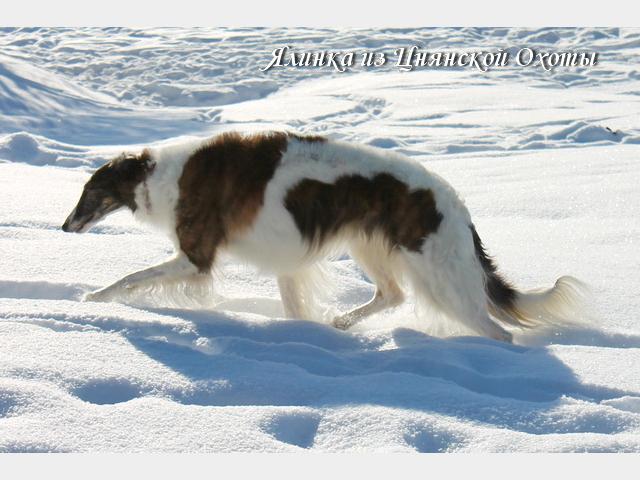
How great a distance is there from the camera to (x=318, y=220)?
4480 mm

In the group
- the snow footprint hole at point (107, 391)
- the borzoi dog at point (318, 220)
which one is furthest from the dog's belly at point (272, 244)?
the snow footprint hole at point (107, 391)

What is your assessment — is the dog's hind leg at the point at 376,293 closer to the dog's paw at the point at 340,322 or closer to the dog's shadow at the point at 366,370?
the dog's paw at the point at 340,322

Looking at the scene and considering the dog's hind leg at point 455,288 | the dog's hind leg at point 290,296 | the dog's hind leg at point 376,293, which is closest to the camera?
the dog's hind leg at point 455,288

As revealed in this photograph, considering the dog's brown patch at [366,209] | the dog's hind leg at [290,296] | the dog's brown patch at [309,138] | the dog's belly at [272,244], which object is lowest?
the dog's hind leg at [290,296]

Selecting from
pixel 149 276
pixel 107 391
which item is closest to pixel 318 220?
pixel 149 276

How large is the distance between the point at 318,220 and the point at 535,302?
1.20 m

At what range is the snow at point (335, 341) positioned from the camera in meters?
3.00

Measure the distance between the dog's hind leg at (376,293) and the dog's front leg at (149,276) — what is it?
→ 85 centimetres

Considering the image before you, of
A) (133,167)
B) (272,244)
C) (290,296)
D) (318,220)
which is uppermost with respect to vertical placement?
(133,167)

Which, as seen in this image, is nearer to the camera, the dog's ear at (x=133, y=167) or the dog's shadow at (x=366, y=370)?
the dog's shadow at (x=366, y=370)

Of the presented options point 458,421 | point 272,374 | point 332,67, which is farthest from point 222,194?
point 332,67

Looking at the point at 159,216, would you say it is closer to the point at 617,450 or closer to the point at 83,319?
the point at 83,319

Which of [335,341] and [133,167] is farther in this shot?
[133,167]

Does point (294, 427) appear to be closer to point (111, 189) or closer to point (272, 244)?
point (272, 244)
